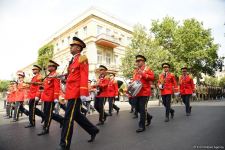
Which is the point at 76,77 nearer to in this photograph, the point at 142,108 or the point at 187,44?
the point at 142,108

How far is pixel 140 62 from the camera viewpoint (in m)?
7.07

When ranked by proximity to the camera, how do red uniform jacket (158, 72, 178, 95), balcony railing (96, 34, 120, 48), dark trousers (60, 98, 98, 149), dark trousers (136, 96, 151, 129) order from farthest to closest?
balcony railing (96, 34, 120, 48) → red uniform jacket (158, 72, 178, 95) → dark trousers (136, 96, 151, 129) → dark trousers (60, 98, 98, 149)

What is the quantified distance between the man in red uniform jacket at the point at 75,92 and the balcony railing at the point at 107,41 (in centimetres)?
3174

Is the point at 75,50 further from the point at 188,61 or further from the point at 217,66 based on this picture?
the point at 217,66

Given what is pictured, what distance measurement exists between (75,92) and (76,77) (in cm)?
34

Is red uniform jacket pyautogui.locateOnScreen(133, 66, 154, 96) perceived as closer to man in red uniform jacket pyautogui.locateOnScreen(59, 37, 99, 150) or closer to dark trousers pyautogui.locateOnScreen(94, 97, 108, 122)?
dark trousers pyautogui.locateOnScreen(94, 97, 108, 122)

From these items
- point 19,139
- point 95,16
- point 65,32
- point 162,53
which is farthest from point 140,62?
point 65,32

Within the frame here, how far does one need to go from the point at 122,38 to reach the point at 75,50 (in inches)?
1510

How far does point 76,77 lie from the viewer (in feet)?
17.2

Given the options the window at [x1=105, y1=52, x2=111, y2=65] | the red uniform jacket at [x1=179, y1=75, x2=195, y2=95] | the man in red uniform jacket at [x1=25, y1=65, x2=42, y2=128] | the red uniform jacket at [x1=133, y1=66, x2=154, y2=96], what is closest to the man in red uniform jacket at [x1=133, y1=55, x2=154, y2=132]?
the red uniform jacket at [x1=133, y1=66, x2=154, y2=96]

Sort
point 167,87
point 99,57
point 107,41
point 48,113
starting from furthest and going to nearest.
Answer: point 99,57 < point 107,41 < point 167,87 < point 48,113

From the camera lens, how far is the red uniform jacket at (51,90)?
277 inches

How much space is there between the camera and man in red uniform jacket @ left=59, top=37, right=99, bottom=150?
4857 mm

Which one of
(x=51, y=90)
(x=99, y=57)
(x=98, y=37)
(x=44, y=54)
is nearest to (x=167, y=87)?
(x=51, y=90)
